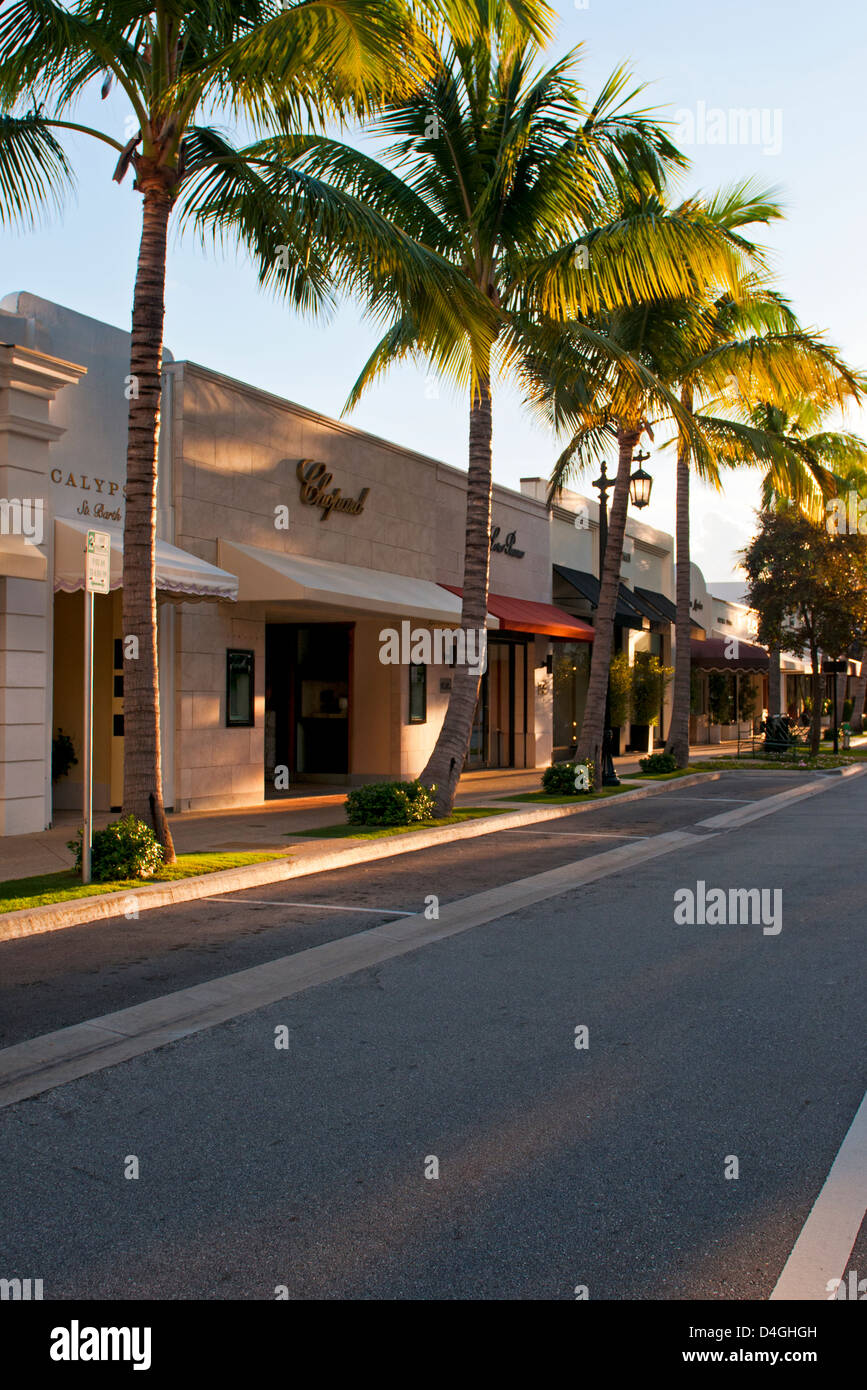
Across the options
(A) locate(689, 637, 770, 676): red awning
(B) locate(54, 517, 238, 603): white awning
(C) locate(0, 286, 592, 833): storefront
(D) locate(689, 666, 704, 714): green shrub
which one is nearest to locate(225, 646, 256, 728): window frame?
(C) locate(0, 286, 592, 833): storefront

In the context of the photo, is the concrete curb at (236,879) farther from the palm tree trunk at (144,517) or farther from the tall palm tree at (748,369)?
the tall palm tree at (748,369)

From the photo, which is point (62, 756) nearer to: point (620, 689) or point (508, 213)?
point (508, 213)

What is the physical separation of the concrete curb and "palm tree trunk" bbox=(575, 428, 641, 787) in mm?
3523

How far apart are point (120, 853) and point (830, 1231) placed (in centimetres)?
748

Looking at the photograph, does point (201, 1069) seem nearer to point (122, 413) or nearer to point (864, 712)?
point (122, 413)

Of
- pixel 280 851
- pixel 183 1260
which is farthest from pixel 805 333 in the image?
pixel 183 1260

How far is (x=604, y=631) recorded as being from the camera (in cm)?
2056

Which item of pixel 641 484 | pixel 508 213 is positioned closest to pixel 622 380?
pixel 508 213

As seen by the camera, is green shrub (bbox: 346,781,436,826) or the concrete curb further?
green shrub (bbox: 346,781,436,826)

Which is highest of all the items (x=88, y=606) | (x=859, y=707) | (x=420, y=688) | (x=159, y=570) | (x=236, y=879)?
(x=159, y=570)

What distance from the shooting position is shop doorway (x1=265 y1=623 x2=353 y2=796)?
2139 centimetres

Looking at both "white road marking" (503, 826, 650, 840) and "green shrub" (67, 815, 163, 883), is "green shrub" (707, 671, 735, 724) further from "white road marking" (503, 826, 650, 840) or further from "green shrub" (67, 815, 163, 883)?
"green shrub" (67, 815, 163, 883)

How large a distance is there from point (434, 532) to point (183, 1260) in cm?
1969

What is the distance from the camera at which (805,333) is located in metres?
21.5
